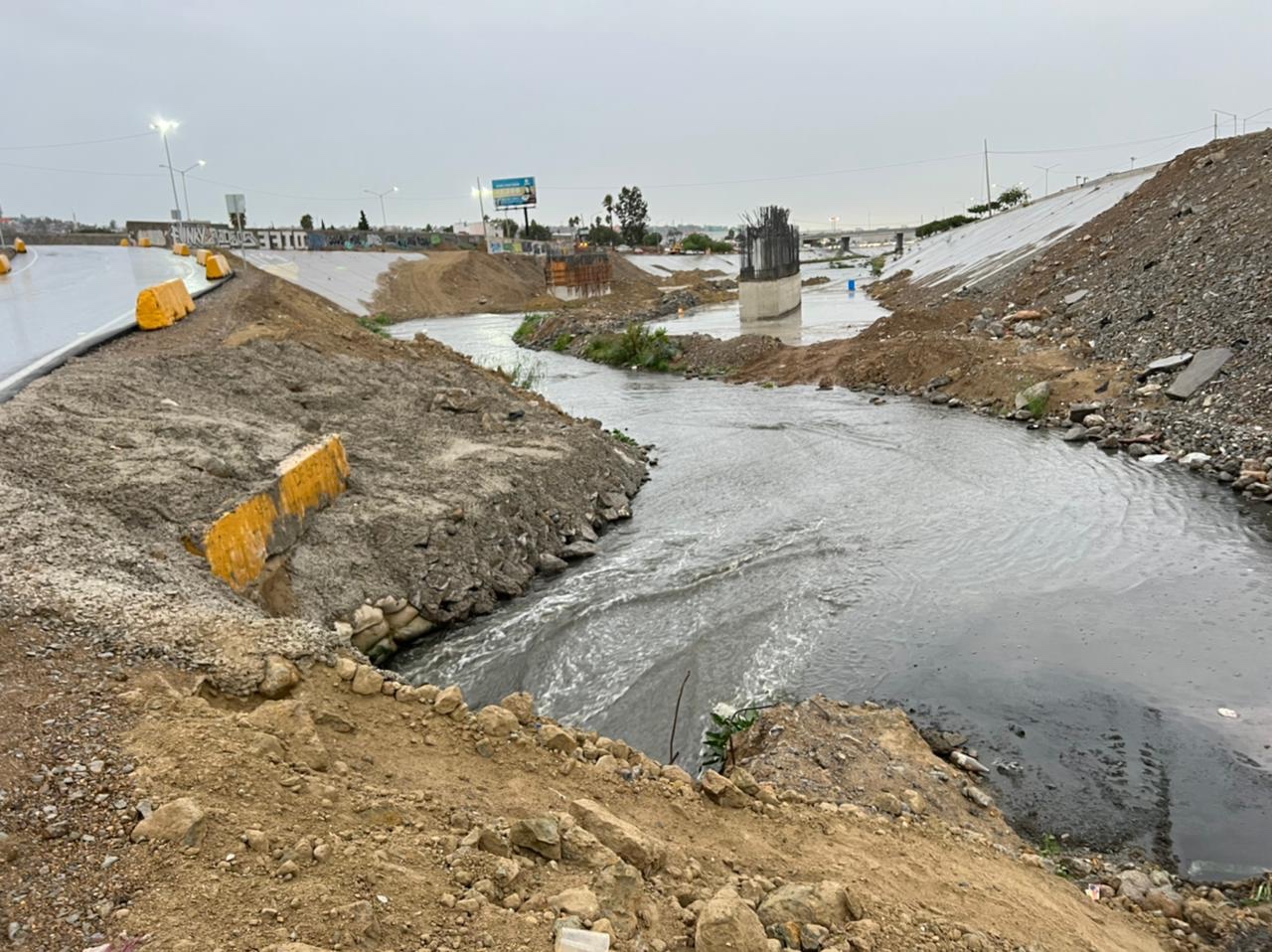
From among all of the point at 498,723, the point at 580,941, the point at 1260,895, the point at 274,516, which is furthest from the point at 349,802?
the point at 274,516

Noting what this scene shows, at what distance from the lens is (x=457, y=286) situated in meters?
64.6

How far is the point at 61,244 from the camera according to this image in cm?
5159

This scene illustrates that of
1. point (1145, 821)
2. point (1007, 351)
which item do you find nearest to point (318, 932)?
point (1145, 821)

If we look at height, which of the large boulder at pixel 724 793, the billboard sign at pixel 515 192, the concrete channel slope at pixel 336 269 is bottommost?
the large boulder at pixel 724 793

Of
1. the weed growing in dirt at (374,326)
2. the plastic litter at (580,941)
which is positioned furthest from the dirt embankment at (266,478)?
the weed growing in dirt at (374,326)

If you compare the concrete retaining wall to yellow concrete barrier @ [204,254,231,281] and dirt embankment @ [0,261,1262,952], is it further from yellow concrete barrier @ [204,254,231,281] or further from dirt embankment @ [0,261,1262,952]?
dirt embankment @ [0,261,1262,952]

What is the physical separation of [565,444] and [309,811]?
35.7 ft

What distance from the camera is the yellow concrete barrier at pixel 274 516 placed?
757cm

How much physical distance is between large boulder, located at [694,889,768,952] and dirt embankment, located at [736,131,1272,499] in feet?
43.2

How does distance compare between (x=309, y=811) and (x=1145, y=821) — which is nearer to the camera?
(x=309, y=811)

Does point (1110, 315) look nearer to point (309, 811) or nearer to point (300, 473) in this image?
point (300, 473)

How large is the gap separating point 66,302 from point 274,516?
52.3ft

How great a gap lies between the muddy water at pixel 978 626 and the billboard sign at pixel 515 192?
88.0 m

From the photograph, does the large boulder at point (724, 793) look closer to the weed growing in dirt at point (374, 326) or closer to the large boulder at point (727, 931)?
the large boulder at point (727, 931)
